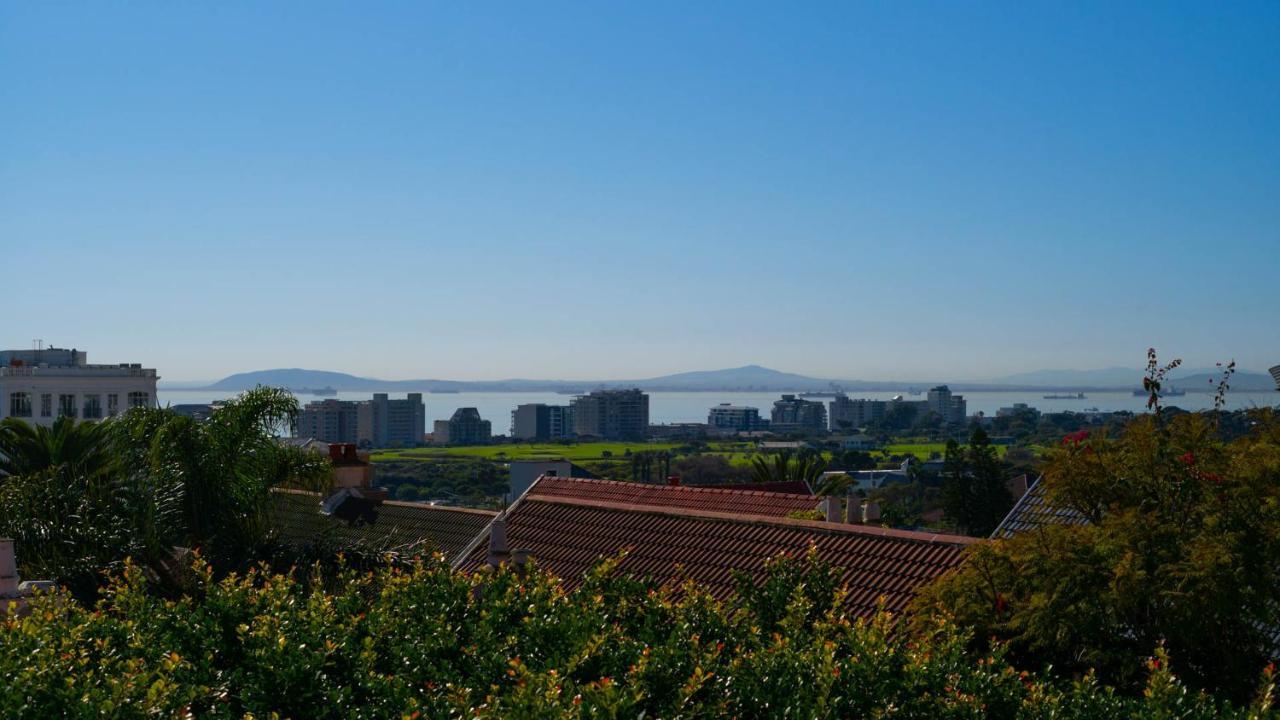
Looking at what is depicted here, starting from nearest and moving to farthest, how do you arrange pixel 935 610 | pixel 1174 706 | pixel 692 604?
pixel 1174 706, pixel 692 604, pixel 935 610

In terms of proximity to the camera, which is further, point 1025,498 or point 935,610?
point 1025,498

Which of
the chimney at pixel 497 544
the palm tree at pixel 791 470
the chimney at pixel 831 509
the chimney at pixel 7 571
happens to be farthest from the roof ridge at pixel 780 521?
the palm tree at pixel 791 470

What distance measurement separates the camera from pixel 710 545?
17938 millimetres

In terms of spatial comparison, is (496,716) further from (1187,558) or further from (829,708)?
(1187,558)

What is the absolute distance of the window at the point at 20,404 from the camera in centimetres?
6925

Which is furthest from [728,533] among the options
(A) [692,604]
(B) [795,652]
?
(B) [795,652]

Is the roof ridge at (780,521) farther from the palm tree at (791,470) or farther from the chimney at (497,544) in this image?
the palm tree at (791,470)

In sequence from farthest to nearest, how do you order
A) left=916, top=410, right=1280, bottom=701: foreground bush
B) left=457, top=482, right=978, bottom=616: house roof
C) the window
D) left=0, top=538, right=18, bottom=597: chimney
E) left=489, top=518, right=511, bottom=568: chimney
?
the window → left=489, top=518, right=511, bottom=568: chimney → left=457, top=482, right=978, bottom=616: house roof → left=0, top=538, right=18, bottom=597: chimney → left=916, top=410, right=1280, bottom=701: foreground bush

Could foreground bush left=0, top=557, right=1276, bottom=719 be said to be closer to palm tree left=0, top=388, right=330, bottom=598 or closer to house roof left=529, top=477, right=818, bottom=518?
palm tree left=0, top=388, right=330, bottom=598

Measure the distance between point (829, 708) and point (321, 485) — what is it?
13986mm

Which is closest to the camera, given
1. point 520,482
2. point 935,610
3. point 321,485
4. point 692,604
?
point 692,604

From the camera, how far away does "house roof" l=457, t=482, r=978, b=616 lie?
15555 mm

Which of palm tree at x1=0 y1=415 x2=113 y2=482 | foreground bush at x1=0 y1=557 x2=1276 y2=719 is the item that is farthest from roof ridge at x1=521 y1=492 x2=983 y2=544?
palm tree at x1=0 y1=415 x2=113 y2=482

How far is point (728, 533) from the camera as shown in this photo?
18109mm
